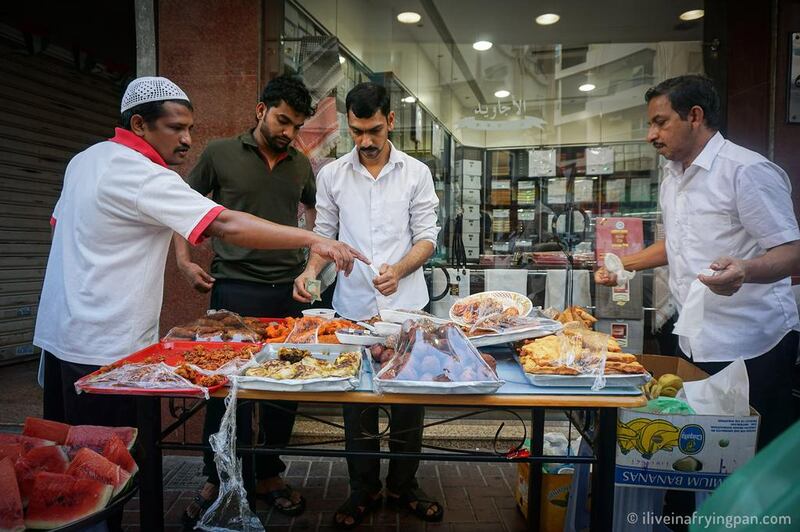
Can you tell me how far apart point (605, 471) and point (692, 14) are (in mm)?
4376

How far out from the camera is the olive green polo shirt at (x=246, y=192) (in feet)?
11.3

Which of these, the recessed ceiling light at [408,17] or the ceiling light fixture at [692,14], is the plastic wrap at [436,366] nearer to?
the recessed ceiling light at [408,17]

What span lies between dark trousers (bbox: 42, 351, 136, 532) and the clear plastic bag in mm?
407

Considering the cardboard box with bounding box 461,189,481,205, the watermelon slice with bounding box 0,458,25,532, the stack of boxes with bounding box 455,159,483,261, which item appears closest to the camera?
the watermelon slice with bounding box 0,458,25,532

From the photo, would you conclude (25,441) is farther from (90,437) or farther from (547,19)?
(547,19)

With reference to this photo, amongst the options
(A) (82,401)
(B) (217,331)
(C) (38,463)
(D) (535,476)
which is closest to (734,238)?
(D) (535,476)

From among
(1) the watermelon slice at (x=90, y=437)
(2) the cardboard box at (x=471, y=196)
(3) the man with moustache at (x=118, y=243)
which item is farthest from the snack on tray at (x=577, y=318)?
(2) the cardboard box at (x=471, y=196)

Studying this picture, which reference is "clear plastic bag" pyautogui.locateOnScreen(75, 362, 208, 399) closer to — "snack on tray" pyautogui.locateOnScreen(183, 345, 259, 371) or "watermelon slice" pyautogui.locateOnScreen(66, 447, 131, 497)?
"snack on tray" pyautogui.locateOnScreen(183, 345, 259, 371)

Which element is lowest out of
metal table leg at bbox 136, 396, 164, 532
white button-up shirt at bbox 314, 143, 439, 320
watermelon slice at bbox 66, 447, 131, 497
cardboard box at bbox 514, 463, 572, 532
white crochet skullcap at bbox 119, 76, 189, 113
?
cardboard box at bbox 514, 463, 572, 532

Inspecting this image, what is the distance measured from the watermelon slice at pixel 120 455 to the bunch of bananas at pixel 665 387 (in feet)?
7.40

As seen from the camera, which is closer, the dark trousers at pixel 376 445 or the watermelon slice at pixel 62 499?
the watermelon slice at pixel 62 499

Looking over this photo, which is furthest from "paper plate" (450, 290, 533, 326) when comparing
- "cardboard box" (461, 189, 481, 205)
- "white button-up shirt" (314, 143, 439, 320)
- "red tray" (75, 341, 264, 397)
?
"cardboard box" (461, 189, 481, 205)

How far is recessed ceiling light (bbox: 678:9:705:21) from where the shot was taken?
182 inches

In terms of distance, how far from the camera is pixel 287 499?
340 cm
